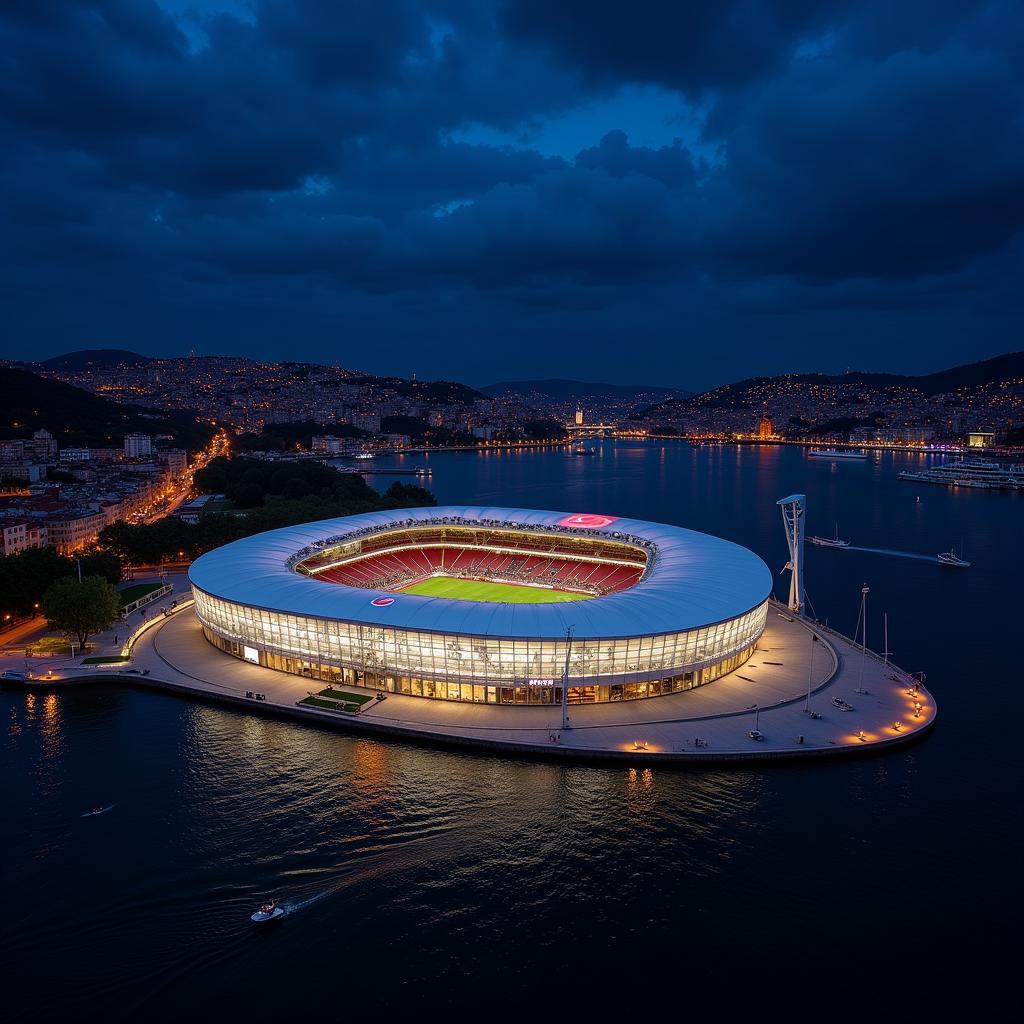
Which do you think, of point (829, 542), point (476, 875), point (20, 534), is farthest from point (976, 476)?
point (20, 534)

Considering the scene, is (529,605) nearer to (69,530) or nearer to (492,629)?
(492,629)

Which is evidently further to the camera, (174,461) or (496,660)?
→ (174,461)

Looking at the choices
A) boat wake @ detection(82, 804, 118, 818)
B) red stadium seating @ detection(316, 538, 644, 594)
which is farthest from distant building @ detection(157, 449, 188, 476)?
boat wake @ detection(82, 804, 118, 818)

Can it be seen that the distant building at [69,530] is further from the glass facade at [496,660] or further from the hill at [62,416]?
the hill at [62,416]

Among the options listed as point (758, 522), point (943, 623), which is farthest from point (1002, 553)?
point (943, 623)

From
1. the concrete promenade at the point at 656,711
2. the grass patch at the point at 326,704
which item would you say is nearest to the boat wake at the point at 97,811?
the concrete promenade at the point at 656,711

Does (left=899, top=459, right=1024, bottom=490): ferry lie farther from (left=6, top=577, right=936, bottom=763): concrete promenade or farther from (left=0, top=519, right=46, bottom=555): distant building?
(left=0, top=519, right=46, bottom=555): distant building
